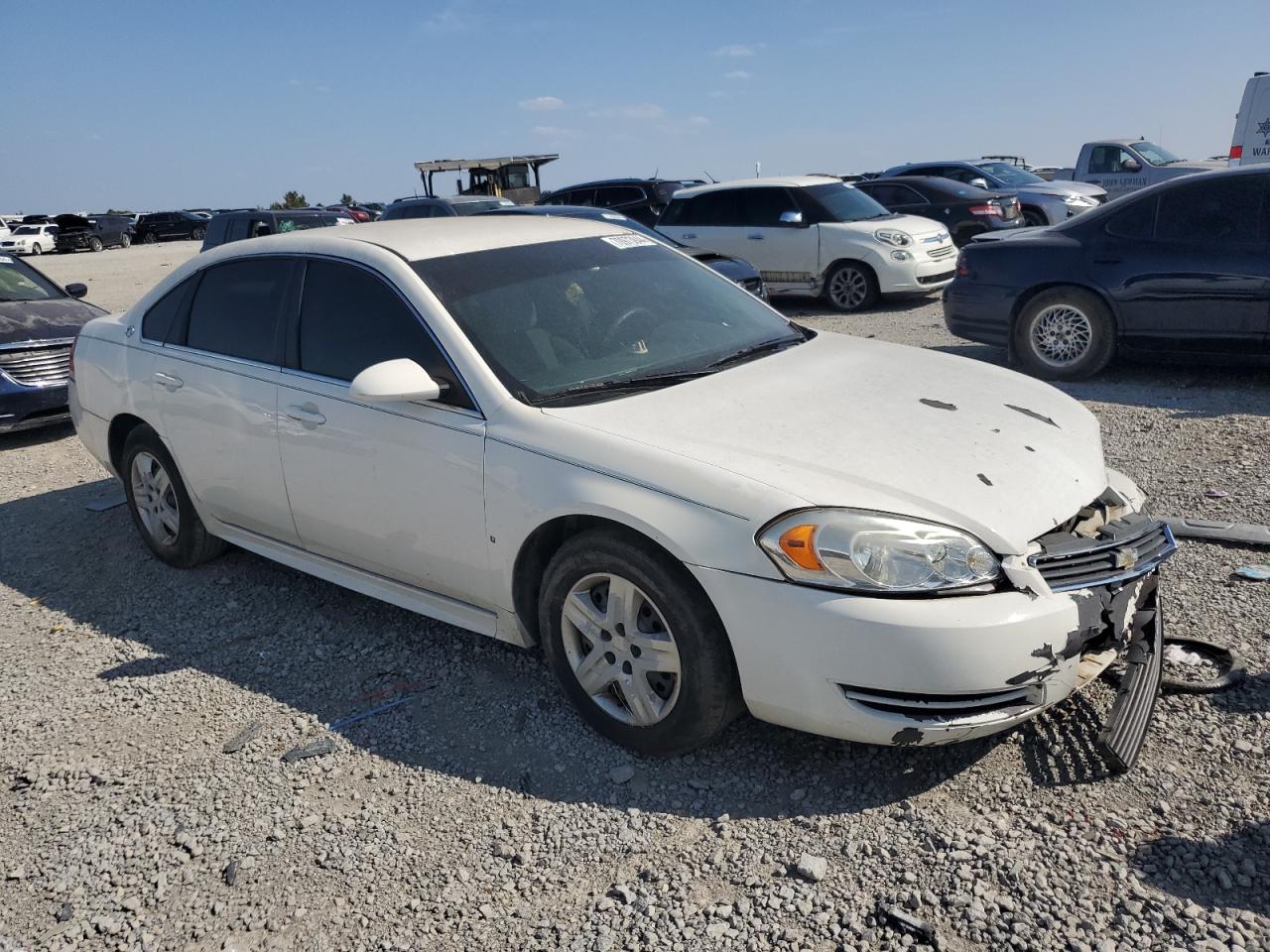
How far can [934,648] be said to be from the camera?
270 centimetres

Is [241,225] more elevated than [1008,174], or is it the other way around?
[1008,174]

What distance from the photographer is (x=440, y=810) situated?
3121 mm

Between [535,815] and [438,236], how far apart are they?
2303 mm

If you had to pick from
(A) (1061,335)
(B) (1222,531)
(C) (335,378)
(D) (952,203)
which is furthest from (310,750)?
(D) (952,203)

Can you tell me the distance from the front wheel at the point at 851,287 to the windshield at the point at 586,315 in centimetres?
833

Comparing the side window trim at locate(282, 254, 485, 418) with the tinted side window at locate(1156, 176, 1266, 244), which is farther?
the tinted side window at locate(1156, 176, 1266, 244)

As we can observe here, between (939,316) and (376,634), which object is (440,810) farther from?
(939,316)

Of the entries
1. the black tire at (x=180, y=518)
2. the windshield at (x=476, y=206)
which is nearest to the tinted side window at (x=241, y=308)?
the black tire at (x=180, y=518)

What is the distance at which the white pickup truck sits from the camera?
20494 mm

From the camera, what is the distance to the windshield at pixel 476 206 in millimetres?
17845

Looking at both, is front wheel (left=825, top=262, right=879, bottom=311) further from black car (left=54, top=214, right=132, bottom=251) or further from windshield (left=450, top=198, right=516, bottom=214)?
black car (left=54, top=214, right=132, bottom=251)

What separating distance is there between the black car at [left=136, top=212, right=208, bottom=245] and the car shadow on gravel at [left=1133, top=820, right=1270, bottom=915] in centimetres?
5243

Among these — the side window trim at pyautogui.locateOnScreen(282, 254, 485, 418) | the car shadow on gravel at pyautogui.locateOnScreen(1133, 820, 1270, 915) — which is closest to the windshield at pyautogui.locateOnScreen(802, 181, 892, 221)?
the side window trim at pyautogui.locateOnScreen(282, 254, 485, 418)

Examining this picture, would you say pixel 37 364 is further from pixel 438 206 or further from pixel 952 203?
pixel 952 203
